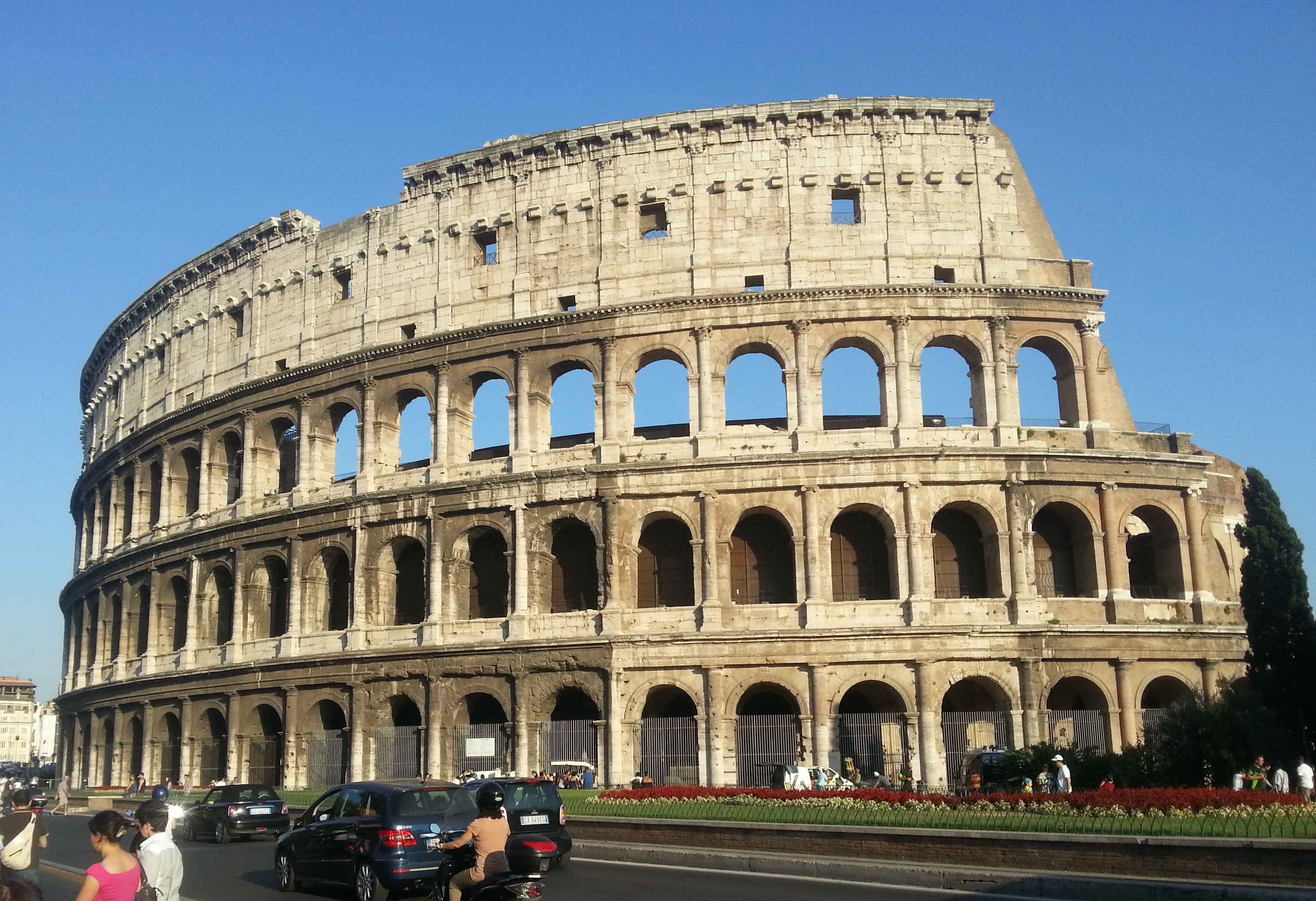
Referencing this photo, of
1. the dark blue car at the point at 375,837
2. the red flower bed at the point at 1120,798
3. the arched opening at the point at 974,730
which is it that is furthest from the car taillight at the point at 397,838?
the arched opening at the point at 974,730

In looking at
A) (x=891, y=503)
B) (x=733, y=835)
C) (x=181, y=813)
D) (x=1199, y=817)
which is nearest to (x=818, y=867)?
(x=733, y=835)

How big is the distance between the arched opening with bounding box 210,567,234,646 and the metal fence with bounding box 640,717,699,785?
50.8 feet

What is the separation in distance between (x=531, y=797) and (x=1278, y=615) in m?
19.8

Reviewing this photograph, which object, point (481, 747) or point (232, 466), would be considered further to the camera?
point (232, 466)

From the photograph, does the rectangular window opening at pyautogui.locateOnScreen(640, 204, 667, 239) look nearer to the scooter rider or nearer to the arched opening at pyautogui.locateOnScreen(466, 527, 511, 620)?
the arched opening at pyautogui.locateOnScreen(466, 527, 511, 620)

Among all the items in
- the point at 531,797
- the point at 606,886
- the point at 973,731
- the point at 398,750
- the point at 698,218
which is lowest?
the point at 606,886

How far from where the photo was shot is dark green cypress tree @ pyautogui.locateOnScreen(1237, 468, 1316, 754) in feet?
89.2

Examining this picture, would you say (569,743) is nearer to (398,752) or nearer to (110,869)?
(398,752)

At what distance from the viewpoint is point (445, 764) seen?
3141 cm

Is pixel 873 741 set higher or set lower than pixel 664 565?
lower

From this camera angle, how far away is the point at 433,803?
14.0 meters

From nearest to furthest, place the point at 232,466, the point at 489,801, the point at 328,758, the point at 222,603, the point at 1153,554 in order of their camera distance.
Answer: the point at 489,801 < the point at 1153,554 < the point at 328,758 < the point at 222,603 < the point at 232,466

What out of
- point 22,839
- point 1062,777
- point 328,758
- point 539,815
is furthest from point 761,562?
point 22,839

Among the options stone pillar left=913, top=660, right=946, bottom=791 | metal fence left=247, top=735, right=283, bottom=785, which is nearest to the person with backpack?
stone pillar left=913, top=660, right=946, bottom=791
